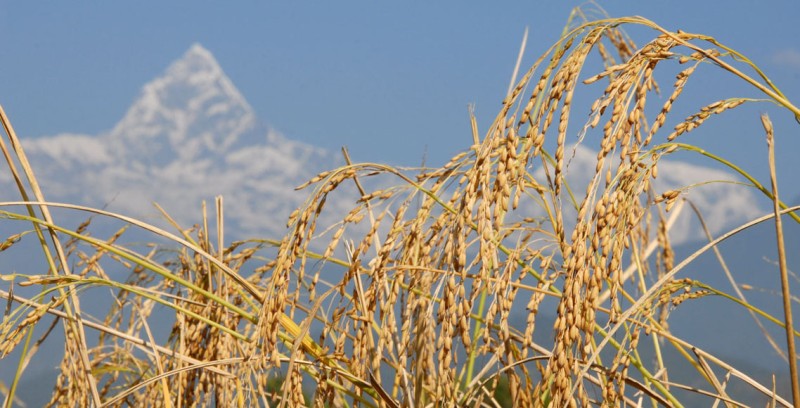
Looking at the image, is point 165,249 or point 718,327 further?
point 718,327

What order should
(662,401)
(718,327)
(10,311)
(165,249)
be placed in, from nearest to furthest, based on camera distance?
1. (662,401)
2. (10,311)
3. (165,249)
4. (718,327)

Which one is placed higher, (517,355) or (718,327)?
(718,327)

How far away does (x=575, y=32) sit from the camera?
1237mm

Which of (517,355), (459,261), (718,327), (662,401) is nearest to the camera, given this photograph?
(459,261)

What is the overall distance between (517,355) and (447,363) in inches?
22.5

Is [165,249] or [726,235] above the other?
[165,249]

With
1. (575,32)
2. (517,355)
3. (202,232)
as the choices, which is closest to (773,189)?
(575,32)

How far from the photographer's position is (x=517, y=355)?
1640mm

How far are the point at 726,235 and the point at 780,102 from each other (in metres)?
0.22

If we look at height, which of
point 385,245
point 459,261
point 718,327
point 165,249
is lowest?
point 459,261

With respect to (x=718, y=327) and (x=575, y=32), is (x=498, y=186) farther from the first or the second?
(x=718, y=327)

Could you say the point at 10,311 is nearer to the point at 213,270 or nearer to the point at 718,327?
the point at 213,270

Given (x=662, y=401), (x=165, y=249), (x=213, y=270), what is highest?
(x=165, y=249)

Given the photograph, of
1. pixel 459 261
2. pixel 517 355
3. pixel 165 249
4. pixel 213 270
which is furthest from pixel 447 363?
pixel 165 249
